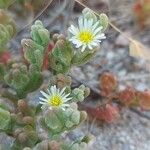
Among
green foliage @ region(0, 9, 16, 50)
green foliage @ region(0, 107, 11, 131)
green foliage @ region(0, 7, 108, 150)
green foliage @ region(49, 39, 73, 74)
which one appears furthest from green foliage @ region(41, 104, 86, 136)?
green foliage @ region(0, 9, 16, 50)

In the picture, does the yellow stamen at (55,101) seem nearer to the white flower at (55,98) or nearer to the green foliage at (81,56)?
the white flower at (55,98)

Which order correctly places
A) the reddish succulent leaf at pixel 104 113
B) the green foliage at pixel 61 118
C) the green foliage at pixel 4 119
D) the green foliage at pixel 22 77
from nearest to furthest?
the green foliage at pixel 61 118 → the green foliage at pixel 4 119 → the green foliage at pixel 22 77 → the reddish succulent leaf at pixel 104 113

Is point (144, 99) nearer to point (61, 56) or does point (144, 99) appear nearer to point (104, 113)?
point (104, 113)

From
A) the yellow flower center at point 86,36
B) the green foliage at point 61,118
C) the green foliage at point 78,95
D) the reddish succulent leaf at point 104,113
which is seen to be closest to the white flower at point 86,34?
the yellow flower center at point 86,36

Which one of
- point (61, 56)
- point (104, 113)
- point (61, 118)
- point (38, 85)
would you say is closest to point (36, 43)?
point (61, 56)

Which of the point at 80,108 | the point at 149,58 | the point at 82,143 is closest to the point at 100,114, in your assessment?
the point at 80,108

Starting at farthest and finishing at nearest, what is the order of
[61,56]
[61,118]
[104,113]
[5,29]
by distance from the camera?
[104,113] → [5,29] → [61,56] → [61,118]

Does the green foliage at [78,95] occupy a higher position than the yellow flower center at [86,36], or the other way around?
the yellow flower center at [86,36]
